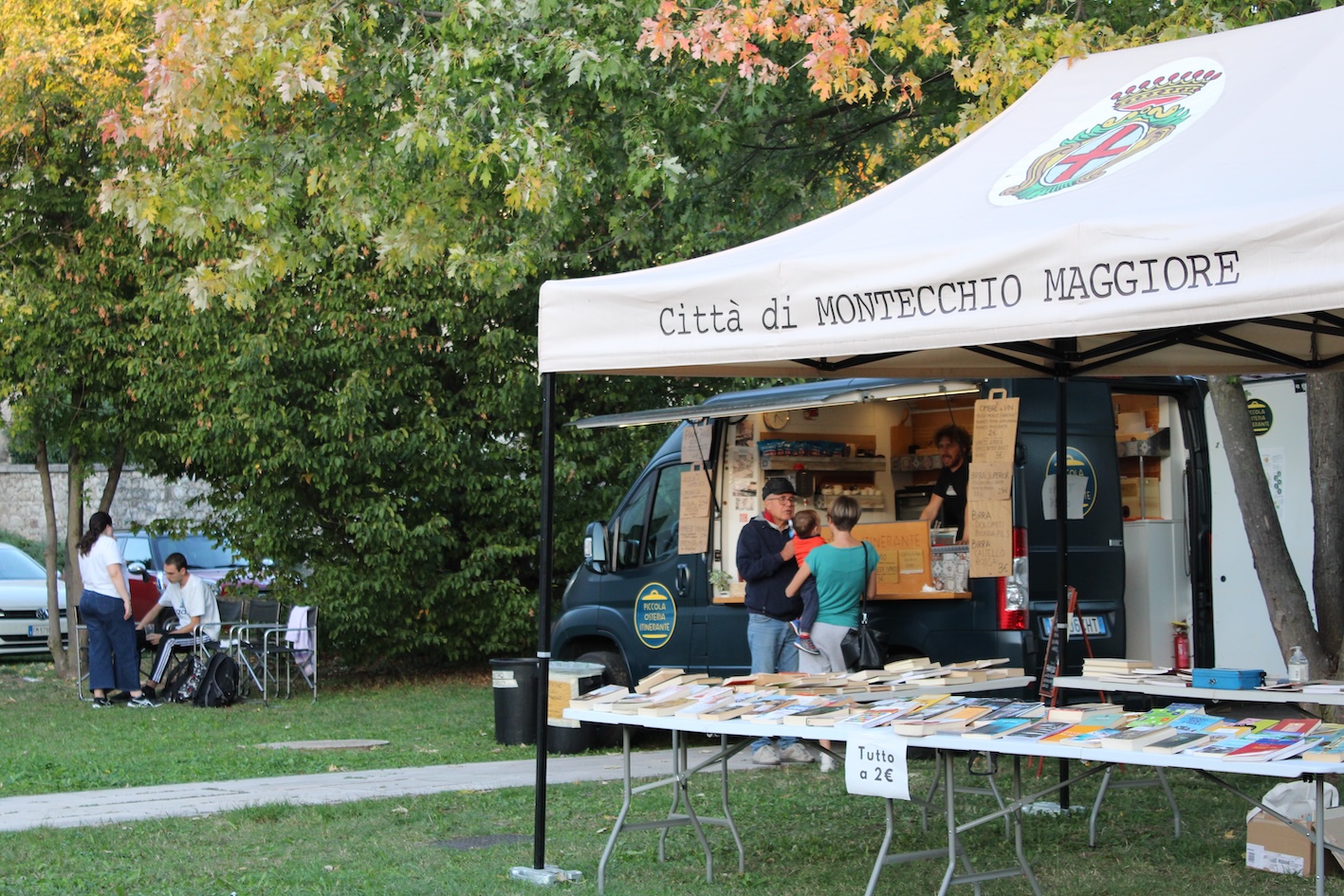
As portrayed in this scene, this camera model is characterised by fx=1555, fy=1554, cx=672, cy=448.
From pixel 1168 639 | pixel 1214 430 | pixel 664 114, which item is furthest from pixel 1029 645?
pixel 664 114

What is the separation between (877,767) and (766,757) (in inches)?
178

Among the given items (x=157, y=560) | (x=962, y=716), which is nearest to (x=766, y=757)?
(x=962, y=716)

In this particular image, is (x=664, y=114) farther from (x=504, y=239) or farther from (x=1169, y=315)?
(x=1169, y=315)

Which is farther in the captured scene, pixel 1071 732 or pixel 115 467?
pixel 115 467

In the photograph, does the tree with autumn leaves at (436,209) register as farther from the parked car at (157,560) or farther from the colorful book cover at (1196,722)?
the colorful book cover at (1196,722)

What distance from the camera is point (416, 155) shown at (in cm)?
1102

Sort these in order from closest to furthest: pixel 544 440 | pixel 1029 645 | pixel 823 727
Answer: pixel 823 727 < pixel 544 440 < pixel 1029 645

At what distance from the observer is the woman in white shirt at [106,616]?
46.3 feet

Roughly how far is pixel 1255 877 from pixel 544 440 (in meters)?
3.46

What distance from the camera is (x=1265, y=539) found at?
902 cm

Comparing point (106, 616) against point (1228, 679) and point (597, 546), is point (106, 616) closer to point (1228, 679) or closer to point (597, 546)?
point (597, 546)

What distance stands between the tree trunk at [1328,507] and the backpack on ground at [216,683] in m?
9.22

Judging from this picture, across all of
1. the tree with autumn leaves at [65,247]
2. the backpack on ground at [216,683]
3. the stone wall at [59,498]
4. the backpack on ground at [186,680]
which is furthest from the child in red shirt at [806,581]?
the stone wall at [59,498]

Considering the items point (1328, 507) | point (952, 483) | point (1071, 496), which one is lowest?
point (1328, 507)
